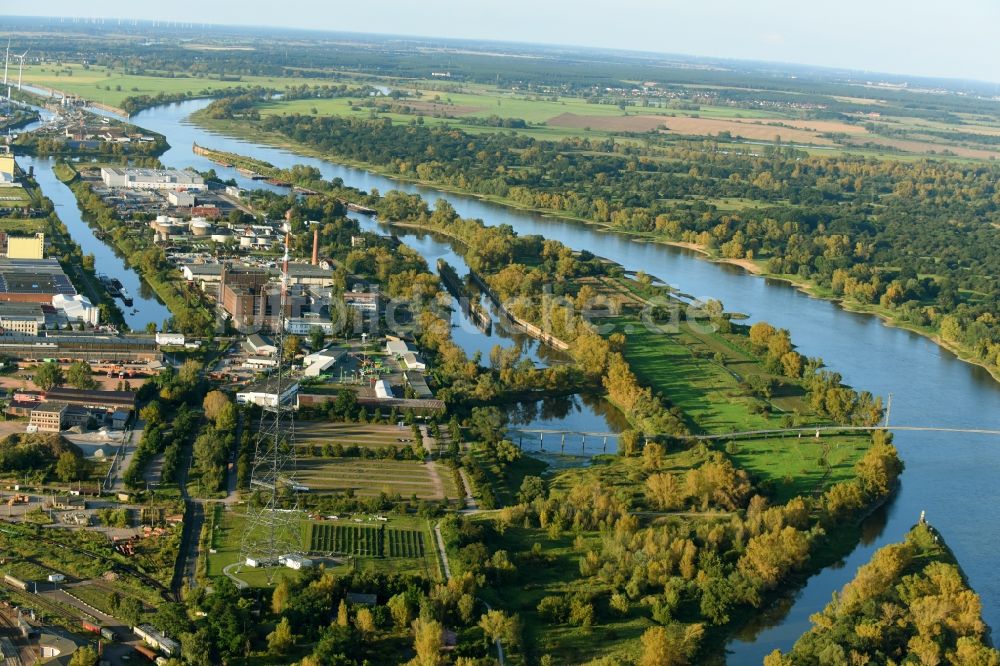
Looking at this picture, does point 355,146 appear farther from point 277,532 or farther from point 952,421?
point 277,532

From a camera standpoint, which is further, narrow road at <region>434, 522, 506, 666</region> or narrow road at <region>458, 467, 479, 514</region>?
narrow road at <region>458, 467, 479, 514</region>

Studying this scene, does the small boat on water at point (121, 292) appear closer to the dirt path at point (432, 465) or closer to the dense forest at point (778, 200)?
the dirt path at point (432, 465)

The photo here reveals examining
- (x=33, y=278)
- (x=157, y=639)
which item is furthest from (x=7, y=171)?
(x=157, y=639)

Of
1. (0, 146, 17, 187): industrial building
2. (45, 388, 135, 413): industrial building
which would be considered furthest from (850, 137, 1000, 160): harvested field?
(45, 388, 135, 413): industrial building

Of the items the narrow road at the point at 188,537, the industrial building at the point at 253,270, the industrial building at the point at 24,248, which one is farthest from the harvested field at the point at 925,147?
the narrow road at the point at 188,537

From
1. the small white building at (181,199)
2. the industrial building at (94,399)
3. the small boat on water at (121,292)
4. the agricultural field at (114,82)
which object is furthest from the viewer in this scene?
the agricultural field at (114,82)

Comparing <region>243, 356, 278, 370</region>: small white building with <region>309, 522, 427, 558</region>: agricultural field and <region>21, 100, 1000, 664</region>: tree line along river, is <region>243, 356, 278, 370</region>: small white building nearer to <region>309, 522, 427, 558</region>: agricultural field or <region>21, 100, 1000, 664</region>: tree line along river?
<region>21, 100, 1000, 664</region>: tree line along river
